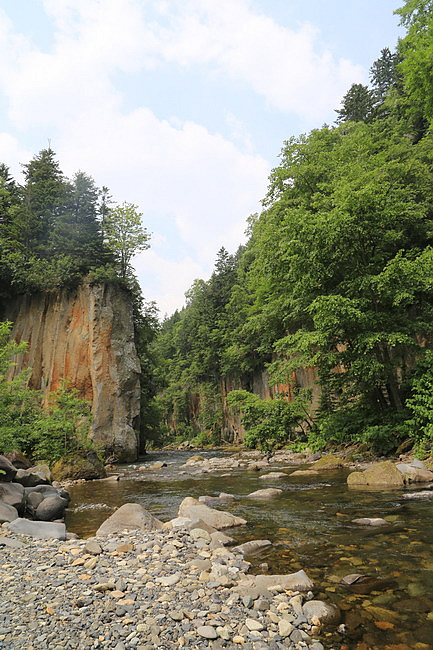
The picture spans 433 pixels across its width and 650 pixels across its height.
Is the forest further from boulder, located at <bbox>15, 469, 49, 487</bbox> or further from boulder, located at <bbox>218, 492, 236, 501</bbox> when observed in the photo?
boulder, located at <bbox>218, 492, 236, 501</bbox>

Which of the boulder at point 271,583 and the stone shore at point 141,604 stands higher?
the stone shore at point 141,604

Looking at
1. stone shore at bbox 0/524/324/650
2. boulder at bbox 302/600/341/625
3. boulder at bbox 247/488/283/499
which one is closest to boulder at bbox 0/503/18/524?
stone shore at bbox 0/524/324/650

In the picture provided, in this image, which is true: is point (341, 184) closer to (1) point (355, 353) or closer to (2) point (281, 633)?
(1) point (355, 353)

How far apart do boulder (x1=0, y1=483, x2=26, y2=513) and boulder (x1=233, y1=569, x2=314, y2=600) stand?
6801mm

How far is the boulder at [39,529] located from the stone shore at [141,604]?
1.17 meters

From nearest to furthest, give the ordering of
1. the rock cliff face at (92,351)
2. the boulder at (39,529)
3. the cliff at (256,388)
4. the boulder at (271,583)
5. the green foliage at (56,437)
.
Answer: the boulder at (271,583) < the boulder at (39,529) < the green foliage at (56,437) < the rock cliff face at (92,351) < the cliff at (256,388)

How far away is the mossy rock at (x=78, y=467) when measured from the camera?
54.4 feet

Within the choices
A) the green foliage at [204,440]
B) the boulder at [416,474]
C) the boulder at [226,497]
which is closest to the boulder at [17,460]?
the boulder at [226,497]

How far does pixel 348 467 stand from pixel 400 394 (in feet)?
11.5

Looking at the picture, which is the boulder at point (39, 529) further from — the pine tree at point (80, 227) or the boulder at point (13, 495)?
the pine tree at point (80, 227)

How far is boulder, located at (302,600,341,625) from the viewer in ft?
12.0

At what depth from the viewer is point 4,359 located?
38.3ft

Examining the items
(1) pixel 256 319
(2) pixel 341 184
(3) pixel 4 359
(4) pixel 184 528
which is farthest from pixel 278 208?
(4) pixel 184 528

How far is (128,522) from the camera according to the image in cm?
689
